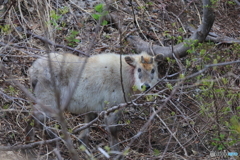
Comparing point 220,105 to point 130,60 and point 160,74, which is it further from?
point 160,74

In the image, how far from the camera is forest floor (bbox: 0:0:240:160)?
17.9 feet

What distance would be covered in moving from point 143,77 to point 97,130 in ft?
4.52

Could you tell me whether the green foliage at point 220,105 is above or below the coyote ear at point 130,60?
below

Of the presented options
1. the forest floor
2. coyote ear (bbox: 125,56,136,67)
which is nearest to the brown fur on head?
coyote ear (bbox: 125,56,136,67)

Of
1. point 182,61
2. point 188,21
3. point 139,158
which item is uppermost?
point 188,21

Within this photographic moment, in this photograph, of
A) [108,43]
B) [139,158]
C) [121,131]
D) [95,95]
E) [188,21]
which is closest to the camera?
[139,158]

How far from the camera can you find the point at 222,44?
310 inches

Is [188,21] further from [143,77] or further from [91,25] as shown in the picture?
[143,77]

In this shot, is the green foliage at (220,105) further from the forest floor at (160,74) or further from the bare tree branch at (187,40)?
the bare tree branch at (187,40)

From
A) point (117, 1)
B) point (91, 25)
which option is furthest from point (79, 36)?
point (117, 1)

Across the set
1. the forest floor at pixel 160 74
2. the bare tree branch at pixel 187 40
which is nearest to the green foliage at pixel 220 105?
the forest floor at pixel 160 74

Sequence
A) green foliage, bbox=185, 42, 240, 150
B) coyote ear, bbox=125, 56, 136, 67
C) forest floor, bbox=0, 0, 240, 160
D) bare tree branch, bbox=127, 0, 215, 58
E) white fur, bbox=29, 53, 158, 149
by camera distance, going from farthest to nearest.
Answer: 1. bare tree branch, bbox=127, 0, 215, 58
2. coyote ear, bbox=125, 56, 136, 67
3. white fur, bbox=29, 53, 158, 149
4. forest floor, bbox=0, 0, 240, 160
5. green foliage, bbox=185, 42, 240, 150

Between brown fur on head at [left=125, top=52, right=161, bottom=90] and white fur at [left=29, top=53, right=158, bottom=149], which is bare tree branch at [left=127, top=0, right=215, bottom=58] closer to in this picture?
brown fur on head at [left=125, top=52, right=161, bottom=90]

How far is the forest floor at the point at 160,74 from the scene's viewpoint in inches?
215
